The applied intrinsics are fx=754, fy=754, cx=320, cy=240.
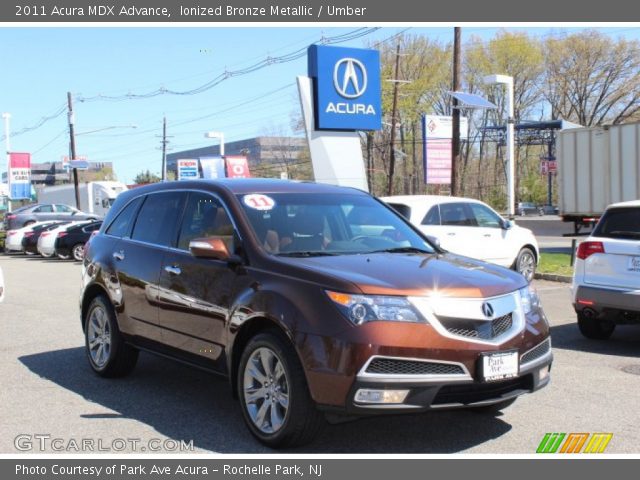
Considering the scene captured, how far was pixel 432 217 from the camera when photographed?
13227 millimetres

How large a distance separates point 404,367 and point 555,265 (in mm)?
13686

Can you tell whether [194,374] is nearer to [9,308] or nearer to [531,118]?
[9,308]

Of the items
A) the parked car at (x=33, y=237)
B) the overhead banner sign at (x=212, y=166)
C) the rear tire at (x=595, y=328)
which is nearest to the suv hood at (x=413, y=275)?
the rear tire at (x=595, y=328)

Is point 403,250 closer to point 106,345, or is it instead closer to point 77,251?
point 106,345

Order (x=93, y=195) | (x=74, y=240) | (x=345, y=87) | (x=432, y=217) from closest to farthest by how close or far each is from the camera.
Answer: (x=432, y=217)
(x=345, y=87)
(x=74, y=240)
(x=93, y=195)

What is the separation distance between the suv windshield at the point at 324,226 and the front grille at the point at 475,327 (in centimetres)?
113

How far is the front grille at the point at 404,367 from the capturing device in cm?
445

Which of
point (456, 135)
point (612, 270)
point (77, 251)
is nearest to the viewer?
point (612, 270)

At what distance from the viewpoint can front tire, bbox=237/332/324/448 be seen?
15.3 feet

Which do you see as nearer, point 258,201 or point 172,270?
point 258,201

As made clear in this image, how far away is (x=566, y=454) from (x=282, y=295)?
210 cm

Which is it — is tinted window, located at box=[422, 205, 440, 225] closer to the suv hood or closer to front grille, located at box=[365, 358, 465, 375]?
the suv hood

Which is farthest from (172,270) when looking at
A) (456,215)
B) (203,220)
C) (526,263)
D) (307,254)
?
(526,263)

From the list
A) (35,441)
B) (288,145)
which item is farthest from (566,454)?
(288,145)
